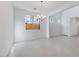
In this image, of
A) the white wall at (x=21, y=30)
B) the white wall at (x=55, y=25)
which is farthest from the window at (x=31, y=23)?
the white wall at (x=55, y=25)

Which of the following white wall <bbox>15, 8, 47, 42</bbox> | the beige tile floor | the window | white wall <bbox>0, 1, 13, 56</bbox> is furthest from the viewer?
the window

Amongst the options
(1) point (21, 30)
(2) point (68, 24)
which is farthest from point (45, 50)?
(2) point (68, 24)

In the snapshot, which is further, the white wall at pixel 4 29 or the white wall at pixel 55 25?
the white wall at pixel 55 25

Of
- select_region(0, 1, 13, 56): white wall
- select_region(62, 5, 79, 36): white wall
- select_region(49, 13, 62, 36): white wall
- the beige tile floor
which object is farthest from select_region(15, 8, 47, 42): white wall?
select_region(0, 1, 13, 56): white wall

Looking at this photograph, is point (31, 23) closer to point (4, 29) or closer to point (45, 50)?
point (45, 50)

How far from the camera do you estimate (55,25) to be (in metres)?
12.5

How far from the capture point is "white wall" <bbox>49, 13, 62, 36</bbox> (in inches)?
475

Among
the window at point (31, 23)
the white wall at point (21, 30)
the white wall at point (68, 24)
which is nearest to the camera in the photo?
the white wall at point (21, 30)

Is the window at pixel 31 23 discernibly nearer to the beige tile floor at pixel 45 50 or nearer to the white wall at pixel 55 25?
the white wall at pixel 55 25

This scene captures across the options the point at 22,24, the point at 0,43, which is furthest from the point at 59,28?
the point at 0,43

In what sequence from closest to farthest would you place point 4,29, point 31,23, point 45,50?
point 4,29
point 45,50
point 31,23

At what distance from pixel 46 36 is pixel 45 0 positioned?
5.10m

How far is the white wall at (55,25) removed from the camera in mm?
12070

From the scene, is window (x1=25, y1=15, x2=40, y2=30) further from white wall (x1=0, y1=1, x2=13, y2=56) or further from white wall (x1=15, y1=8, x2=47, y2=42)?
white wall (x1=0, y1=1, x2=13, y2=56)
